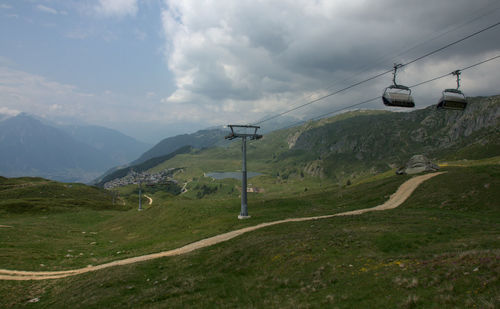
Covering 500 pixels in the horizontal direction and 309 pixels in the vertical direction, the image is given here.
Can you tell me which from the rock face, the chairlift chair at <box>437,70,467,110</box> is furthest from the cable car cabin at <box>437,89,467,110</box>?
the rock face

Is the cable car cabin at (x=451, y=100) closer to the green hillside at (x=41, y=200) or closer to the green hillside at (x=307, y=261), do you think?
the green hillside at (x=307, y=261)

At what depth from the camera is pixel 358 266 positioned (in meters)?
17.9

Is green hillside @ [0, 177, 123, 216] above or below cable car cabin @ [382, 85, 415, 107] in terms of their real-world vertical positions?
below

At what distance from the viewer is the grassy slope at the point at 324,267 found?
12.8 m

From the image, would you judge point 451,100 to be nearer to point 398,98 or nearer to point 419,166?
point 398,98

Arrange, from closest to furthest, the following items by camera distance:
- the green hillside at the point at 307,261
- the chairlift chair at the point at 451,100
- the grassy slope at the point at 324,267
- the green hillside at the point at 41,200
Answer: the grassy slope at the point at 324,267 < the green hillside at the point at 307,261 < the chairlift chair at the point at 451,100 < the green hillside at the point at 41,200

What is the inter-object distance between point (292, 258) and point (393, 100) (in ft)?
62.7

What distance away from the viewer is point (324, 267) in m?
18.8

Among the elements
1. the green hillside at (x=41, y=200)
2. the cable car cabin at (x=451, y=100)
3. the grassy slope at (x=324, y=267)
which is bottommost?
the green hillside at (x=41, y=200)

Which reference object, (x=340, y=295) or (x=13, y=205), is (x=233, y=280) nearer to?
(x=340, y=295)

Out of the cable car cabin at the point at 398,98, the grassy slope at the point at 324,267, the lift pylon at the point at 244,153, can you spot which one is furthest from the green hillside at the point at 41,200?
the cable car cabin at the point at 398,98

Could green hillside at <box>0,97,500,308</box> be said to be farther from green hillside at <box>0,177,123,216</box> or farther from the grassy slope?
green hillside at <box>0,177,123,216</box>

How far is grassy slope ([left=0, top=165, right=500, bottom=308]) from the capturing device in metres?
12.8

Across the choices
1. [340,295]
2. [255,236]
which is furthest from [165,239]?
[340,295]
